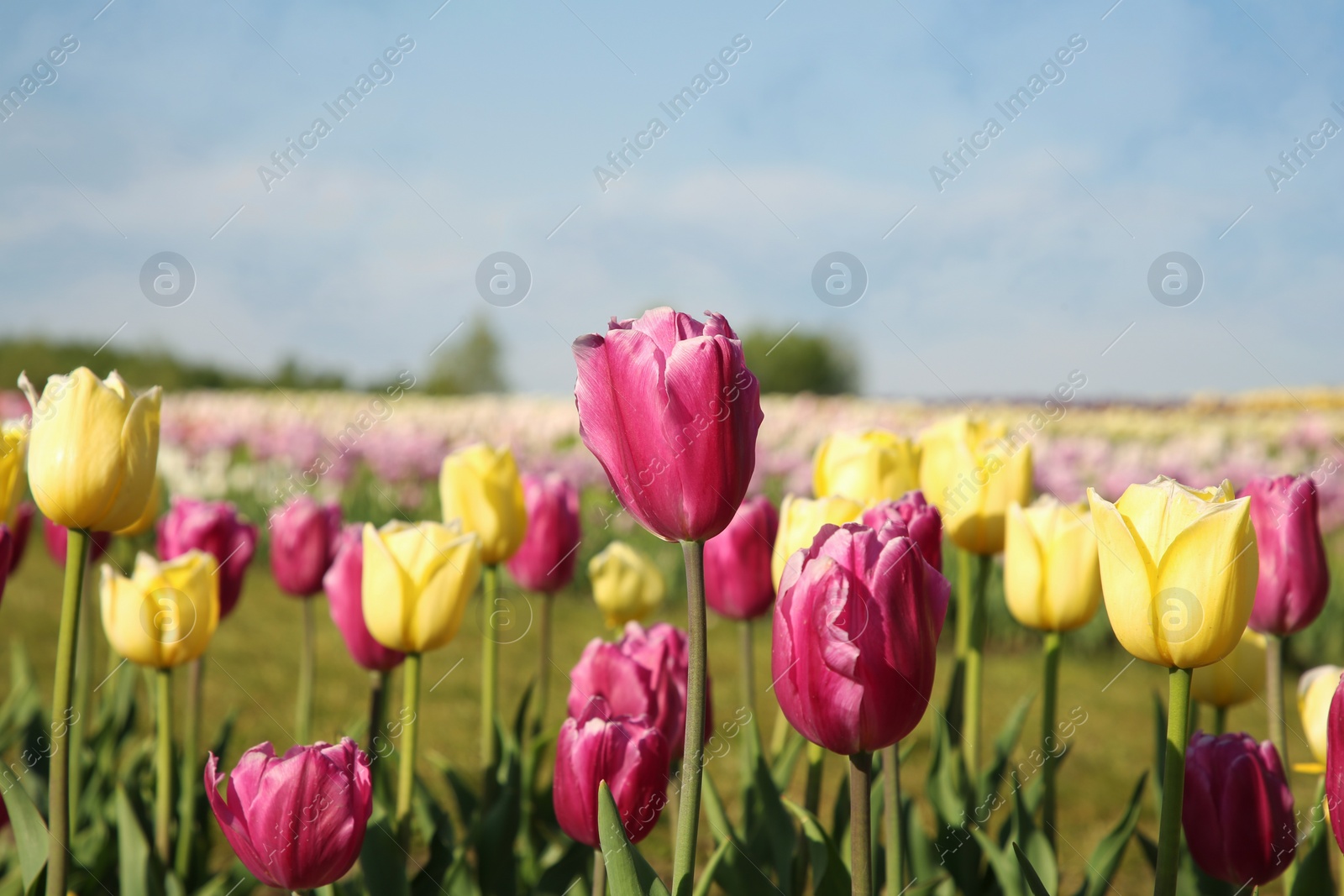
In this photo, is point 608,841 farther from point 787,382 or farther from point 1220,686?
point 787,382

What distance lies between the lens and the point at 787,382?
138ft

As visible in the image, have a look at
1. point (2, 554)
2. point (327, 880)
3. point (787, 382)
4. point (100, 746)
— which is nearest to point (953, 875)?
point (327, 880)

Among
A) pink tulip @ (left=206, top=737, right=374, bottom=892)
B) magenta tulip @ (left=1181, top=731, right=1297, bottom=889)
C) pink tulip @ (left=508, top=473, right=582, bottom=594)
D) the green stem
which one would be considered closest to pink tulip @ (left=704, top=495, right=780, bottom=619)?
pink tulip @ (left=508, top=473, right=582, bottom=594)

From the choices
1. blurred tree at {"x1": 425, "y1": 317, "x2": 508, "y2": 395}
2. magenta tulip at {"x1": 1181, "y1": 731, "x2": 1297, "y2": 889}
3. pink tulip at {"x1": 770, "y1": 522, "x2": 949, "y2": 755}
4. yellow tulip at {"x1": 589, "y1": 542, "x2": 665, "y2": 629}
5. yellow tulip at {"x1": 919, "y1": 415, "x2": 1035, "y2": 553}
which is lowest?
magenta tulip at {"x1": 1181, "y1": 731, "x2": 1297, "y2": 889}

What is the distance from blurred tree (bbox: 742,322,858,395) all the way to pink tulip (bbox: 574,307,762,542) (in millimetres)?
39275

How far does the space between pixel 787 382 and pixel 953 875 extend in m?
40.9

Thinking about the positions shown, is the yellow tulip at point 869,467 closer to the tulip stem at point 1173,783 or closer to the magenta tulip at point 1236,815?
the magenta tulip at point 1236,815

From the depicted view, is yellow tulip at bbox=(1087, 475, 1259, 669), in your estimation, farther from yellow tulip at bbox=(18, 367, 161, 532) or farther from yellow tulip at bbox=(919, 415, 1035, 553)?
yellow tulip at bbox=(18, 367, 161, 532)

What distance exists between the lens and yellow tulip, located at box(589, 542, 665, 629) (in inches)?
84.7

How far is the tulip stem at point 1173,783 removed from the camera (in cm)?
95

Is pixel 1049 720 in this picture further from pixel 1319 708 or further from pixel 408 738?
pixel 408 738

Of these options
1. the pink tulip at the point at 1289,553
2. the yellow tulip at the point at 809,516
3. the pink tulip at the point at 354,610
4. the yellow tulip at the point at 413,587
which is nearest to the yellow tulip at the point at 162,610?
the pink tulip at the point at 354,610

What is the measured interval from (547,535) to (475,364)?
29168 mm

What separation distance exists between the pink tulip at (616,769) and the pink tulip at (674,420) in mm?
341
